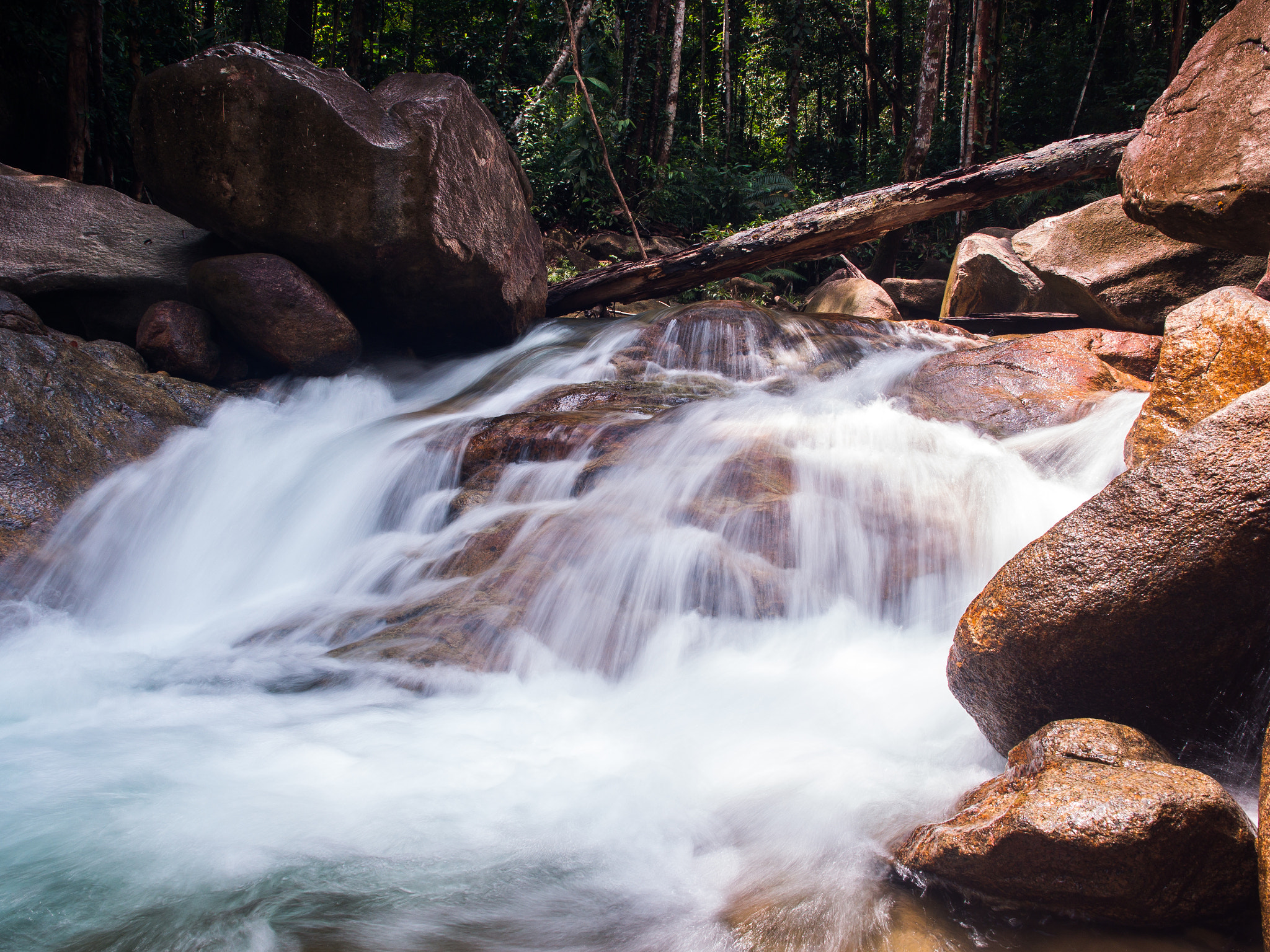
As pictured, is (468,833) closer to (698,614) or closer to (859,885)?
(859,885)

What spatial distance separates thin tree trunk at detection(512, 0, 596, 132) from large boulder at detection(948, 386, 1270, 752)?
14.7 metres

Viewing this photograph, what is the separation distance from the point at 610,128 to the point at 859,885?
546 inches

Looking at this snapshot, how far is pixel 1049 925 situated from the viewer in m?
1.73

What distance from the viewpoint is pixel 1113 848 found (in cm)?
165

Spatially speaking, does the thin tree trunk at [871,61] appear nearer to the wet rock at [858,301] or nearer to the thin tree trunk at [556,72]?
the thin tree trunk at [556,72]

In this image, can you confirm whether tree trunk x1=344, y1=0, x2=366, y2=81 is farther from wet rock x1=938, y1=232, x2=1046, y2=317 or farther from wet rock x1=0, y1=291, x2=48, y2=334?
wet rock x1=938, y1=232, x2=1046, y2=317

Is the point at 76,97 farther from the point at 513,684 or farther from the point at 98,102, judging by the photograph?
the point at 513,684

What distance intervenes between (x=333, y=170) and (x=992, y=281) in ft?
24.6

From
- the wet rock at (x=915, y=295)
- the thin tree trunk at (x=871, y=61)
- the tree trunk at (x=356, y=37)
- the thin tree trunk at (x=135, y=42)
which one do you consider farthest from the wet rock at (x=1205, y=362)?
the thin tree trunk at (x=871, y=61)

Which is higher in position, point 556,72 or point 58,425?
point 556,72

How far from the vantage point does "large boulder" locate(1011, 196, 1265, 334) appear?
641 cm

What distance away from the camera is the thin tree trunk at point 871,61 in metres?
18.7

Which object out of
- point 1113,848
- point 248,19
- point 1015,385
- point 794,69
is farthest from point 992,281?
point 248,19

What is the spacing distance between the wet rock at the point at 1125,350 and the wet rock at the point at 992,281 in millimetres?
2799
